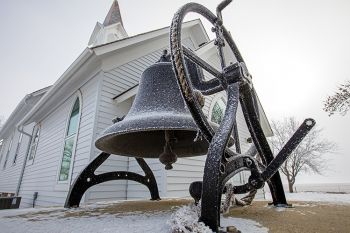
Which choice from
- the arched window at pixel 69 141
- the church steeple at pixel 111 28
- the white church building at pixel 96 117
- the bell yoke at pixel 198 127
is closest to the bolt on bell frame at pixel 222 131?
the bell yoke at pixel 198 127

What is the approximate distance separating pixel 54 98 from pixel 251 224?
7.86 m

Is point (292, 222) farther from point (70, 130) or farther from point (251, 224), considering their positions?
point (70, 130)

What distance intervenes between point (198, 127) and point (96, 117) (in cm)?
443

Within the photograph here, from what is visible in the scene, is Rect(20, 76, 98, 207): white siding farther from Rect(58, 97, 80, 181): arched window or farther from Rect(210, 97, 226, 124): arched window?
Rect(210, 97, 226, 124): arched window

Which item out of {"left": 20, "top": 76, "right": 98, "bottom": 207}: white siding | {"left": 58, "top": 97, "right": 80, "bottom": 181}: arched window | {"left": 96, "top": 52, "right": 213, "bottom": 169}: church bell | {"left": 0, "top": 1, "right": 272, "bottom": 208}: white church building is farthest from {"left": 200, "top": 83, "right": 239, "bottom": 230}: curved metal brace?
{"left": 58, "top": 97, "right": 80, "bottom": 181}: arched window

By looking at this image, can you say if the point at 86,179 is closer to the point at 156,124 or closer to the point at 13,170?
the point at 156,124

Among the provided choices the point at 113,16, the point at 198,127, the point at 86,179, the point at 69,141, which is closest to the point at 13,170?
the point at 69,141

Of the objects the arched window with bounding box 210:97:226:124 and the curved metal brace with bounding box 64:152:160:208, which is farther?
the arched window with bounding box 210:97:226:124

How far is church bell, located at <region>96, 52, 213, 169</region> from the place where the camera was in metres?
1.39

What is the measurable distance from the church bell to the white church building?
2.68 metres

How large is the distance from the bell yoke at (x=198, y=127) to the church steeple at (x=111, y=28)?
974 cm

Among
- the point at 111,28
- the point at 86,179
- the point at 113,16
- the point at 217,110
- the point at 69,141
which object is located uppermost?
the point at 113,16

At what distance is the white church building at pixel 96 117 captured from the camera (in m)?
5.07

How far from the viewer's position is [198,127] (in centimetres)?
115
